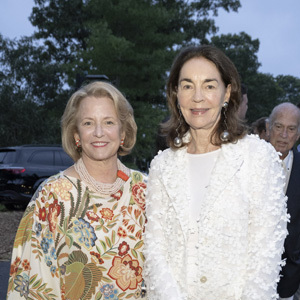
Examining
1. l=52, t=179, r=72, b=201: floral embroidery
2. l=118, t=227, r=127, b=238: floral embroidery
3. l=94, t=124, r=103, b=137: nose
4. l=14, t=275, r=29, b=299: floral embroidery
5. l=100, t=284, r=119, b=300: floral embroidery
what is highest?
l=94, t=124, r=103, b=137: nose

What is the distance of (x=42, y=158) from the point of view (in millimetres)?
14617

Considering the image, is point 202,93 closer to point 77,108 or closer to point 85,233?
point 77,108

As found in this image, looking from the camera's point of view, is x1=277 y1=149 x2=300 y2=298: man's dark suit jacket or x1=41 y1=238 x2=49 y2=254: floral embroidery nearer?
x1=41 y1=238 x2=49 y2=254: floral embroidery

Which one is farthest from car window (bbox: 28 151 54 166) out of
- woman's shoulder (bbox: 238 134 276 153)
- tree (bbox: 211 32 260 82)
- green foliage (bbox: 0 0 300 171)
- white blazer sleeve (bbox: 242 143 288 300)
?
tree (bbox: 211 32 260 82)

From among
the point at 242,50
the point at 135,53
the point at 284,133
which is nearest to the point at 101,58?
the point at 135,53

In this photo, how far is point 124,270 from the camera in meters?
3.19

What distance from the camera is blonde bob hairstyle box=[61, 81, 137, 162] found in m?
3.40

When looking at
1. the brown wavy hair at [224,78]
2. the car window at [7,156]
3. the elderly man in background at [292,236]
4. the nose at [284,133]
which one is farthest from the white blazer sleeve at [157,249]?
the car window at [7,156]

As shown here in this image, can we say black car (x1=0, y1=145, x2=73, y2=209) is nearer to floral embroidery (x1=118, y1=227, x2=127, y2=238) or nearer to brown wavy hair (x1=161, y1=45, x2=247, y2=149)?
floral embroidery (x1=118, y1=227, x2=127, y2=238)

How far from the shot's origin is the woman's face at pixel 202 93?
2742 millimetres

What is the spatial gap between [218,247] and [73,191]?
1.14 m

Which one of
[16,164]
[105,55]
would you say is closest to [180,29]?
[105,55]

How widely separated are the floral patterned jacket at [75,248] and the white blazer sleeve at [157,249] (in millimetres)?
419

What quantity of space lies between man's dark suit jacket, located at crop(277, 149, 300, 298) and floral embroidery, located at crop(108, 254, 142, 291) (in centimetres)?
111
